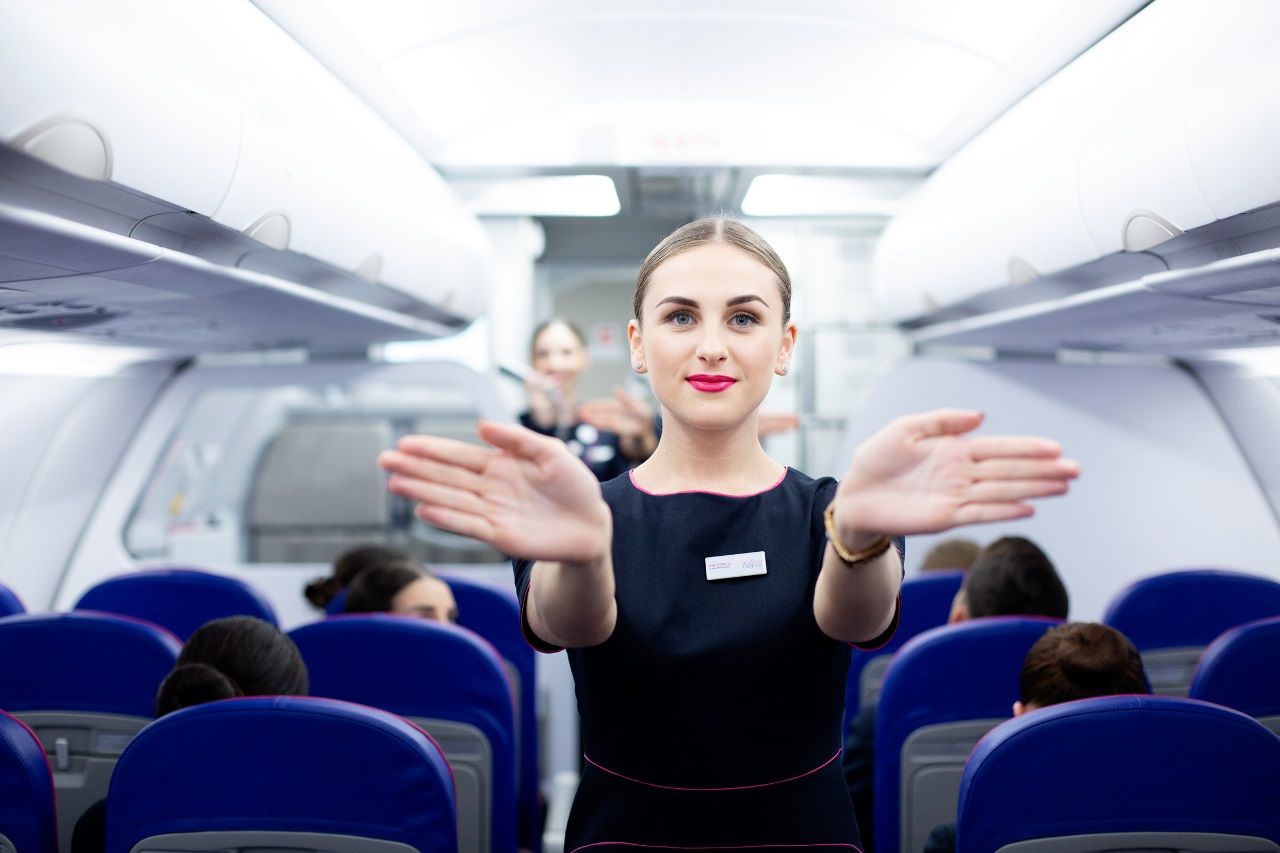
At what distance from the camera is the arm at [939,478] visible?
112cm

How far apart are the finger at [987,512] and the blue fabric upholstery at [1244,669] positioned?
1.44 meters

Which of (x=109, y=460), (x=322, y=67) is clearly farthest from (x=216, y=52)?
(x=109, y=460)

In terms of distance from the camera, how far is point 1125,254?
2.67 m

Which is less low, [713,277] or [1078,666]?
[713,277]

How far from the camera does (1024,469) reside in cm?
113

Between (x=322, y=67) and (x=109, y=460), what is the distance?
2.85 meters

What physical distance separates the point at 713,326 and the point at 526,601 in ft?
1.39

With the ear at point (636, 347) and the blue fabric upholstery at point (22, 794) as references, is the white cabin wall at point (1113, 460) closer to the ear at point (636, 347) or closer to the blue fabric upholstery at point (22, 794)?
the ear at point (636, 347)

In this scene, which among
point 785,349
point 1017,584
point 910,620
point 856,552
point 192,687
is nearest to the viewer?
point 856,552

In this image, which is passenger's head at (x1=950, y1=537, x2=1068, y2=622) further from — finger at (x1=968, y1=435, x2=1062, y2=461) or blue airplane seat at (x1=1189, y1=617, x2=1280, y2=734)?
Answer: finger at (x1=968, y1=435, x2=1062, y2=461)

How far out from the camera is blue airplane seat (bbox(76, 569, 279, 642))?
3.59 m

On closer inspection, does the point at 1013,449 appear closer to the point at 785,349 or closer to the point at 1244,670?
the point at 785,349

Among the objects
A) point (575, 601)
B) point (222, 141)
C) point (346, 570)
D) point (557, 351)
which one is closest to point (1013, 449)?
point (575, 601)

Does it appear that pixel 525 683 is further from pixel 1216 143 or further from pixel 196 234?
pixel 1216 143
